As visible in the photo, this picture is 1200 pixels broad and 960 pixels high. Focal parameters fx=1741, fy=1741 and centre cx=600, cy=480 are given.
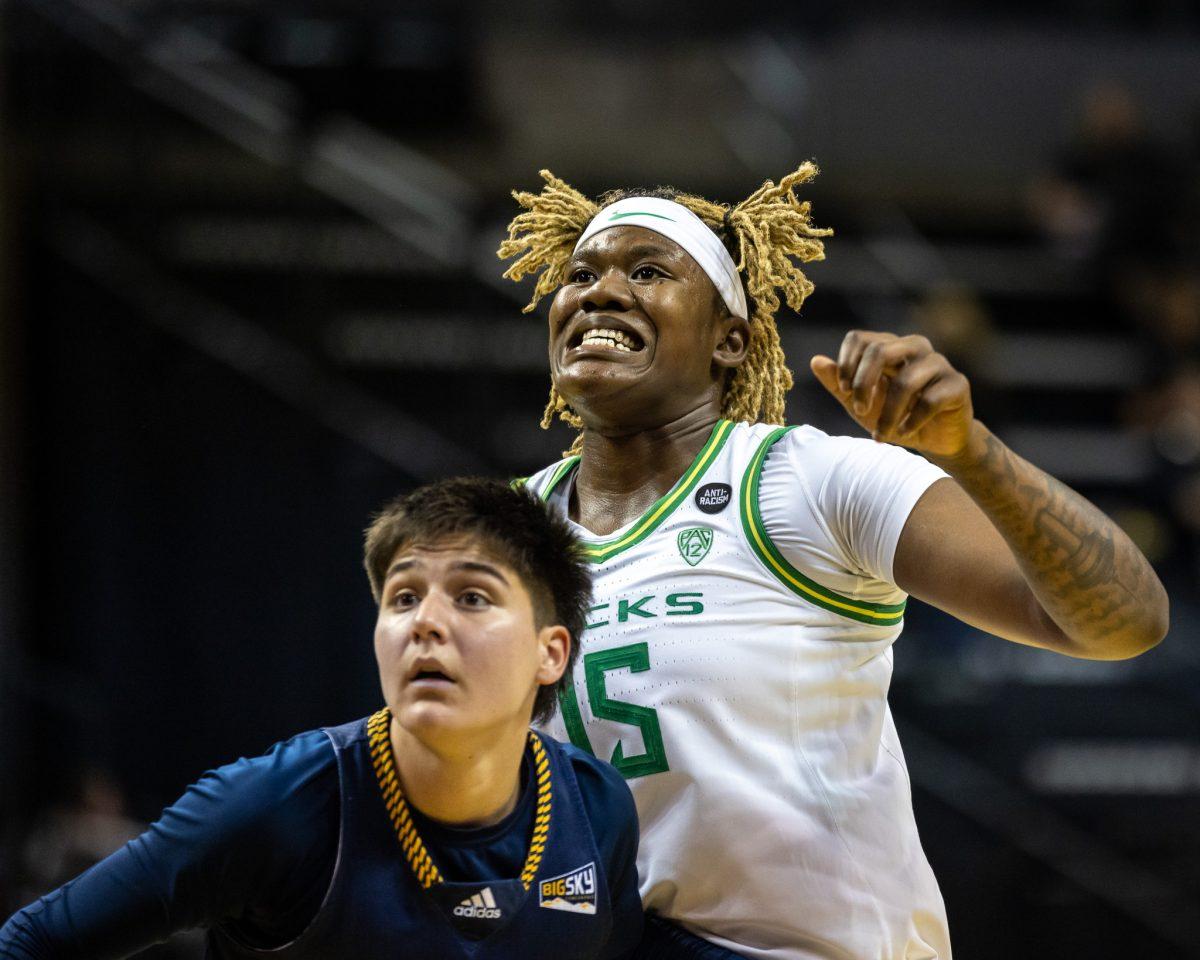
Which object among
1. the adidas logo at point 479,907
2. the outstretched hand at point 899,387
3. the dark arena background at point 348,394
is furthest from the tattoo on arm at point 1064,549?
the dark arena background at point 348,394

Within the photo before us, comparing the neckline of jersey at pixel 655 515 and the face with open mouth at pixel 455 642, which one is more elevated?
the neckline of jersey at pixel 655 515

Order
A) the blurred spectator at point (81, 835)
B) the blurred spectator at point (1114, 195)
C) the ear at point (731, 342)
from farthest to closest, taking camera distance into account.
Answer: the blurred spectator at point (1114, 195), the blurred spectator at point (81, 835), the ear at point (731, 342)

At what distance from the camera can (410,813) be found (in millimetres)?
2670

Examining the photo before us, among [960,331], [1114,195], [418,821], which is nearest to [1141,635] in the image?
[418,821]

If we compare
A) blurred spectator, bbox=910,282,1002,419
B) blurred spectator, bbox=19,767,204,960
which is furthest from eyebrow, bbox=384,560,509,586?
blurred spectator, bbox=910,282,1002,419

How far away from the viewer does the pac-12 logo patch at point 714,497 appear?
3.25 metres

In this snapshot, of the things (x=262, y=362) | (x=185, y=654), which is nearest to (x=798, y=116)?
(x=262, y=362)

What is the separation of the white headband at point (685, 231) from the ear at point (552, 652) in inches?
40.2

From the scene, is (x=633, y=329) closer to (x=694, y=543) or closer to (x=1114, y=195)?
(x=694, y=543)

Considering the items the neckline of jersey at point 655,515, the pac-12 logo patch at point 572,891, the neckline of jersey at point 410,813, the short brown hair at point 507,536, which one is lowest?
the pac-12 logo patch at point 572,891

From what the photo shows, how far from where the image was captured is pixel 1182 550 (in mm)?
8461

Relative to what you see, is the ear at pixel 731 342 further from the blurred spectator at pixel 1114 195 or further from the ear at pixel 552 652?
the blurred spectator at pixel 1114 195

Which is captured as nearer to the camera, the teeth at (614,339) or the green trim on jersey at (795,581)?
the green trim on jersey at (795,581)

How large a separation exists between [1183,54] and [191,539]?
7122mm
